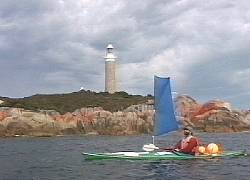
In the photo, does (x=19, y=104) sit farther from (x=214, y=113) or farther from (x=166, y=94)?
(x=166, y=94)

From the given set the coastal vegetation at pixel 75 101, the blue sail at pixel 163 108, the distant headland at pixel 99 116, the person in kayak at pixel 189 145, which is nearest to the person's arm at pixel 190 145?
the person in kayak at pixel 189 145

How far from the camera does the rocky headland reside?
11550 centimetres

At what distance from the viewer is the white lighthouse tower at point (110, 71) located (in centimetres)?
14700

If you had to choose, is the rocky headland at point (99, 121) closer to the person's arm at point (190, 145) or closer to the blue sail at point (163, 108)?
the blue sail at point (163, 108)

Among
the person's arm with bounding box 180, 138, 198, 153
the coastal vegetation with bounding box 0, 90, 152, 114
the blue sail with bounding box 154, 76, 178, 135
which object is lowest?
the person's arm with bounding box 180, 138, 198, 153

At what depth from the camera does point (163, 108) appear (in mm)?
44188

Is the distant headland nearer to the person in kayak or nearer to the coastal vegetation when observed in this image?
the coastal vegetation

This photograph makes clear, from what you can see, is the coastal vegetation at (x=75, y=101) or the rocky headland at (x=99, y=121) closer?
the rocky headland at (x=99, y=121)

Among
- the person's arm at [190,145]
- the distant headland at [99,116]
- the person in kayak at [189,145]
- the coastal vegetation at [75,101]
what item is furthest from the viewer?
the coastal vegetation at [75,101]

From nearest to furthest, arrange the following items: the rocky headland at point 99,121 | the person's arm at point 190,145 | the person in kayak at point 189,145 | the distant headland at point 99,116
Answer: the person in kayak at point 189,145, the person's arm at point 190,145, the rocky headland at point 99,121, the distant headland at point 99,116

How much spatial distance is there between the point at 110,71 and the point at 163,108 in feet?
338

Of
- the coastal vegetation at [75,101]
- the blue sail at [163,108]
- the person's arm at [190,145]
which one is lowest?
the person's arm at [190,145]

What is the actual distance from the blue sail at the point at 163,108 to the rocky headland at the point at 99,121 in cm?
6570

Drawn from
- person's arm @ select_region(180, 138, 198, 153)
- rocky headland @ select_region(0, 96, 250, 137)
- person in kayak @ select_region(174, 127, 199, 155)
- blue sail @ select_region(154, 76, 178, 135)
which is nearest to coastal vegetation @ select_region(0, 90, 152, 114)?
rocky headland @ select_region(0, 96, 250, 137)
